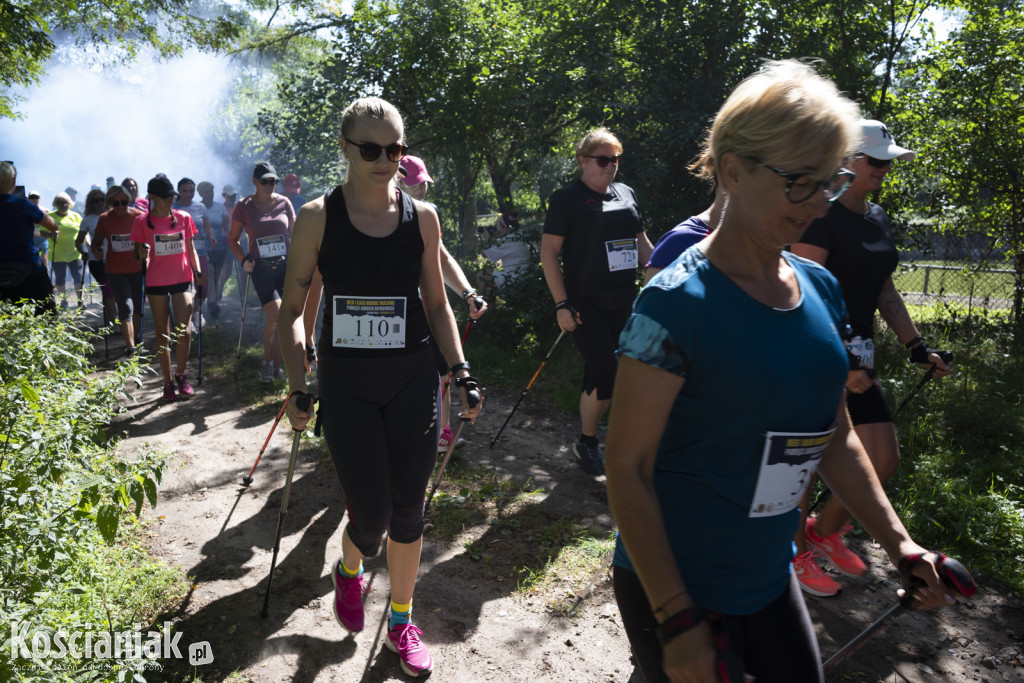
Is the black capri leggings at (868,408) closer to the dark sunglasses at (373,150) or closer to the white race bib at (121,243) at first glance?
the dark sunglasses at (373,150)

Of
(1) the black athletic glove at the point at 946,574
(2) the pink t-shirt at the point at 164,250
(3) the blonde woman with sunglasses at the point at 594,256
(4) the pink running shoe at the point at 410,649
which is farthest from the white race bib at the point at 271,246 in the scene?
(1) the black athletic glove at the point at 946,574

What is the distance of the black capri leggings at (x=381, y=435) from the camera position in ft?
10.0

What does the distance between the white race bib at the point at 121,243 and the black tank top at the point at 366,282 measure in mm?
6499

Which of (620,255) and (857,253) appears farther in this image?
(620,255)

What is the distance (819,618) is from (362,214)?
10.0ft

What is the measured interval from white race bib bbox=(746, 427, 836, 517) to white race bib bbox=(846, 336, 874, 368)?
2.08m

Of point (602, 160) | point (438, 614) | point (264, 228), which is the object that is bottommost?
point (438, 614)

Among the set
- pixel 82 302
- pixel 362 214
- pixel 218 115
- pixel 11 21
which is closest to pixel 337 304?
pixel 362 214

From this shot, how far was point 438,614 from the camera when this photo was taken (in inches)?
150

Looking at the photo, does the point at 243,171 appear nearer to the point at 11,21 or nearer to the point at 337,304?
the point at 11,21

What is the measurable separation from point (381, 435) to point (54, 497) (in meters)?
1.26

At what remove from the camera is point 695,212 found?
362 inches

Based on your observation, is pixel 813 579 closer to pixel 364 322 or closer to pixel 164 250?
pixel 364 322

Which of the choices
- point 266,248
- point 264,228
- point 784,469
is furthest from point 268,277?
point 784,469
